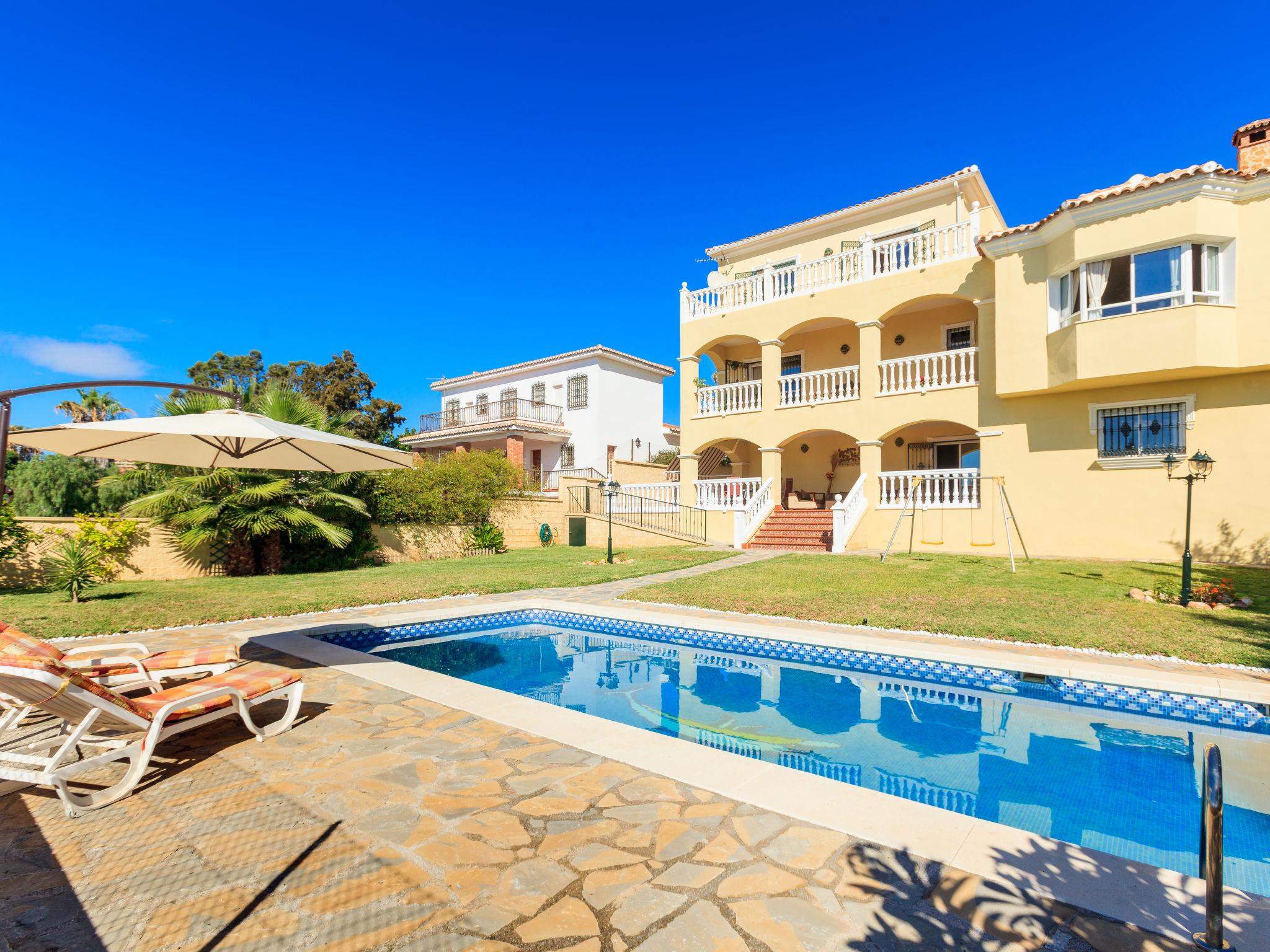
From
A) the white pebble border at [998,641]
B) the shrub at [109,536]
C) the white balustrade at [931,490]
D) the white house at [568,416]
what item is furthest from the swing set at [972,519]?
the white house at [568,416]

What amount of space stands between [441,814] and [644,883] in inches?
49.6

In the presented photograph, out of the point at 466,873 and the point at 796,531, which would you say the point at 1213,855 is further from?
the point at 796,531

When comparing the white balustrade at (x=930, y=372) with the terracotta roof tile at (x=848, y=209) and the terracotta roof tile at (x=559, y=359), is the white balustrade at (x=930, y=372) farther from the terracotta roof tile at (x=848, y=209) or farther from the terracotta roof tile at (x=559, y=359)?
the terracotta roof tile at (x=559, y=359)

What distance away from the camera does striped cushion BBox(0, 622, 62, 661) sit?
365 centimetres

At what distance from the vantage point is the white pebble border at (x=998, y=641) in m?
6.65

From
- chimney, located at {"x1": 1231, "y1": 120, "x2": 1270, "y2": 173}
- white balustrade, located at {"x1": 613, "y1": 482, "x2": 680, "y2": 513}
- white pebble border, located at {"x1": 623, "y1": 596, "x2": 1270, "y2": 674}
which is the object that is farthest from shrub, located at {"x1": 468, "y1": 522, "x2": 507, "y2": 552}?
chimney, located at {"x1": 1231, "y1": 120, "x2": 1270, "y2": 173}

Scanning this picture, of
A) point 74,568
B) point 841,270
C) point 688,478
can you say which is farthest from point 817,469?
point 74,568

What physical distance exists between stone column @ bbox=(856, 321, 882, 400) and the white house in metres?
16.5

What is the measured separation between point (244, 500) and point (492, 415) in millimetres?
24564

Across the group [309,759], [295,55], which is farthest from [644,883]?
[295,55]

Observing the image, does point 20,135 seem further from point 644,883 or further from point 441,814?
point 644,883

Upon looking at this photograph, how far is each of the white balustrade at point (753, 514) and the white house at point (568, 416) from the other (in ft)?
45.9

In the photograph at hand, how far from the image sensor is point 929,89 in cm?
2005

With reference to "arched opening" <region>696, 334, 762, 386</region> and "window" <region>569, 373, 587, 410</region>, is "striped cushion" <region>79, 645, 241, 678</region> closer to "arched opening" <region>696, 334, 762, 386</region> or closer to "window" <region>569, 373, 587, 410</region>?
"arched opening" <region>696, 334, 762, 386</region>
